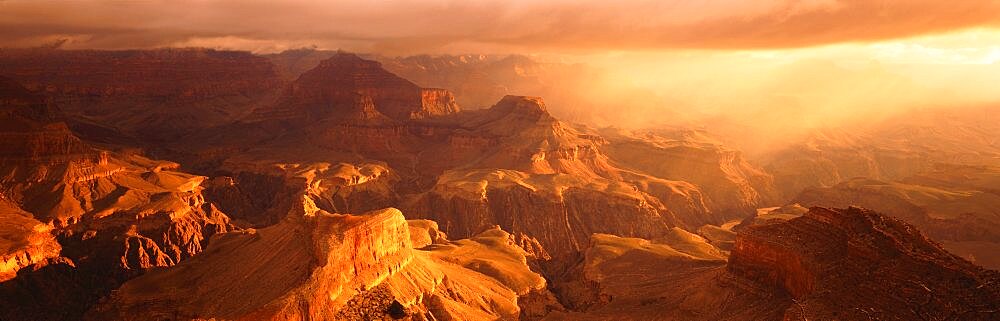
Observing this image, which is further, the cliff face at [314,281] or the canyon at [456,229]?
the canyon at [456,229]

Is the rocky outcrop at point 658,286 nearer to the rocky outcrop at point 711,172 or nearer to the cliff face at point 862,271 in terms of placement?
the cliff face at point 862,271

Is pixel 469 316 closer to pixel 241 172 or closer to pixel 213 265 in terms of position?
pixel 213 265

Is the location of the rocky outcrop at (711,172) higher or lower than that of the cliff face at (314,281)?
lower

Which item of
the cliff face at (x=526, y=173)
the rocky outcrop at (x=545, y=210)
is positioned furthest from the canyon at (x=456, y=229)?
the cliff face at (x=526, y=173)

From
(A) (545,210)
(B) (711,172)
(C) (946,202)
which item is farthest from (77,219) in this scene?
(C) (946,202)

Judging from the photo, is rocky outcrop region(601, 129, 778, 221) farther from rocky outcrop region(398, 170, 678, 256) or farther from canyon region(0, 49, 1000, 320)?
rocky outcrop region(398, 170, 678, 256)

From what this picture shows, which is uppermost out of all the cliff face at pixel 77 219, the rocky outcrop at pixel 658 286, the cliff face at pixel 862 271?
the cliff face at pixel 862 271

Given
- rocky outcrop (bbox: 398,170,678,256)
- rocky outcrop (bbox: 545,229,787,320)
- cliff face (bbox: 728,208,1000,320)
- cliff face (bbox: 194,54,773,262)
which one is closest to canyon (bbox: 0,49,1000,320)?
cliff face (bbox: 728,208,1000,320)

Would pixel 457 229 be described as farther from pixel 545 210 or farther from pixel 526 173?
pixel 526 173

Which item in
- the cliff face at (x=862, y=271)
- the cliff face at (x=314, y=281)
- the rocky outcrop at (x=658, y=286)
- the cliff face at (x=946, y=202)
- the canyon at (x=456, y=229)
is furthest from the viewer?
the cliff face at (x=946, y=202)

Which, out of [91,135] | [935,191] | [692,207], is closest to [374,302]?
[692,207]
